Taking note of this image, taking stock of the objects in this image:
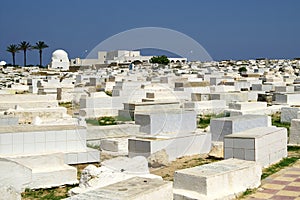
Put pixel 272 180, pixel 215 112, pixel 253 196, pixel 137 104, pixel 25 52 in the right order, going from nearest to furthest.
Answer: pixel 253 196, pixel 272 180, pixel 137 104, pixel 215 112, pixel 25 52

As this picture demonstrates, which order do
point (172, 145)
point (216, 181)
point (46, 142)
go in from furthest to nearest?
point (172, 145) → point (46, 142) → point (216, 181)

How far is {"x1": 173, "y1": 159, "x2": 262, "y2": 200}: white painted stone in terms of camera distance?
587cm

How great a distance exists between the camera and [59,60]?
Answer: 69.2 meters

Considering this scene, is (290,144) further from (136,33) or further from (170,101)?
(170,101)

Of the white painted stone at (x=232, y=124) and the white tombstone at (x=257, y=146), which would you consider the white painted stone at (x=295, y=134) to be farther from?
the white tombstone at (x=257, y=146)

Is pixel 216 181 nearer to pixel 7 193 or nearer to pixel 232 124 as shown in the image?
pixel 7 193

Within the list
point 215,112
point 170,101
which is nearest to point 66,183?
point 170,101

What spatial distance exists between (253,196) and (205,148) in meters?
3.89

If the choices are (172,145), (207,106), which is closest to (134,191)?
(172,145)

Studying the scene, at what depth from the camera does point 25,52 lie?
228 feet

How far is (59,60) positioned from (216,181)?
6525cm

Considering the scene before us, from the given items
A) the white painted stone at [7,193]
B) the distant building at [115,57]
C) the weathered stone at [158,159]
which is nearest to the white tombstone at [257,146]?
the weathered stone at [158,159]

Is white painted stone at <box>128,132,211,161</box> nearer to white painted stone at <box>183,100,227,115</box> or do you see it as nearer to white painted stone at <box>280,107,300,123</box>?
white painted stone at <box>280,107,300,123</box>

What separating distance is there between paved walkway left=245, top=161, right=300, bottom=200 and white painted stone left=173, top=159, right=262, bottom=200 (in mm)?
193
